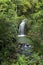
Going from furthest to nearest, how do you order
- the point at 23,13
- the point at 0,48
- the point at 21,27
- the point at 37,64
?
the point at 23,13 < the point at 21,27 < the point at 0,48 < the point at 37,64

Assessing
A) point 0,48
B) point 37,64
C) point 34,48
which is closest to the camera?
point 37,64

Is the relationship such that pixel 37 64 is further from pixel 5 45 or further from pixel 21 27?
pixel 21 27

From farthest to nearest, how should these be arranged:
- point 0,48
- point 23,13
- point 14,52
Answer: point 23,13, point 14,52, point 0,48

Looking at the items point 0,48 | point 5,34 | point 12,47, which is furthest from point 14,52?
point 5,34

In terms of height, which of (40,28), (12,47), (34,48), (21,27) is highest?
(40,28)

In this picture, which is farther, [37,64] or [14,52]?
[14,52]

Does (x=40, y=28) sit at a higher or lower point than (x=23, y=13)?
higher

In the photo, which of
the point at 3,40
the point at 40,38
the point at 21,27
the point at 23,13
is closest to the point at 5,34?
the point at 3,40

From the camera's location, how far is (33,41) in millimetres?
8234

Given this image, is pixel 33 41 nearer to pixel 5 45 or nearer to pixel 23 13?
pixel 5 45

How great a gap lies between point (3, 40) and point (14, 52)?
2306 millimetres

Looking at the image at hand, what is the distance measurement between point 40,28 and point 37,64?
252 cm

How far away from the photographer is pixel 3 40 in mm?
12406

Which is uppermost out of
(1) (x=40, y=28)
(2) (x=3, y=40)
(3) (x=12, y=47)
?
(1) (x=40, y=28)
